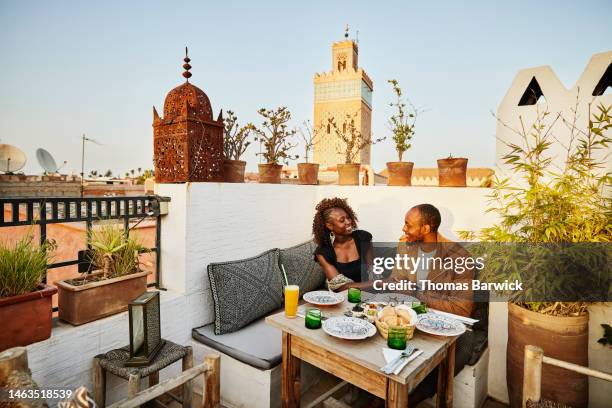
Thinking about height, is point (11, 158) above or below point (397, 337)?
above

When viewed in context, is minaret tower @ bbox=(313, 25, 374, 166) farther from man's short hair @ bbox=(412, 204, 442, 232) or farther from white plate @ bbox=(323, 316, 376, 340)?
white plate @ bbox=(323, 316, 376, 340)

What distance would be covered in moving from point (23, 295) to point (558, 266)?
2.82 m

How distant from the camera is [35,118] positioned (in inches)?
344

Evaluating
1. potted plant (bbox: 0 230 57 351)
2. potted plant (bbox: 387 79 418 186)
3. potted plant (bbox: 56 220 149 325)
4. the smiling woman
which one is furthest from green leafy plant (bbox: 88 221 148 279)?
potted plant (bbox: 387 79 418 186)

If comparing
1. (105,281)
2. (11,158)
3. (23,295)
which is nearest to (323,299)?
(105,281)

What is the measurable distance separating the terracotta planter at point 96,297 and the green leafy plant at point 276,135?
1.80m

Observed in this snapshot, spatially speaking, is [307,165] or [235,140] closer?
[235,140]

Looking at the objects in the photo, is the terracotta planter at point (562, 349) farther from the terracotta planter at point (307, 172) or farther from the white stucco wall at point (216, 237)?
the terracotta planter at point (307, 172)

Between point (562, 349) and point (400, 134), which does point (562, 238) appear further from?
point (400, 134)

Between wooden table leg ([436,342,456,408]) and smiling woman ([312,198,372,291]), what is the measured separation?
1049mm

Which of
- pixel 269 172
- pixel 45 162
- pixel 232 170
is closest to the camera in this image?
pixel 232 170

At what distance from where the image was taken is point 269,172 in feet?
10.6

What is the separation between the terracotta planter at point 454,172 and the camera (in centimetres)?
283

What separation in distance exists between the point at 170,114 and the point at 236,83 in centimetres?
379
